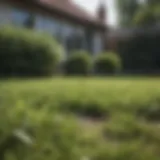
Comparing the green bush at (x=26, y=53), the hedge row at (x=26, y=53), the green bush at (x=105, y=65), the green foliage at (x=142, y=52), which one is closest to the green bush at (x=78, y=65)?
the green bush at (x=105, y=65)

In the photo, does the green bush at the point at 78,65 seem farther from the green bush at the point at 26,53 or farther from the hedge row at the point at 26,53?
the green bush at the point at 26,53

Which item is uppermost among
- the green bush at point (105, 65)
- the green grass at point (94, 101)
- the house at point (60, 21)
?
the house at point (60, 21)

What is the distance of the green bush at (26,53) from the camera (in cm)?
1449

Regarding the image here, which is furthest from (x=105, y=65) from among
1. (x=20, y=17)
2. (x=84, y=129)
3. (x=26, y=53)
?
(x=84, y=129)

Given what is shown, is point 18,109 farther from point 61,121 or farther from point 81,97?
point 81,97

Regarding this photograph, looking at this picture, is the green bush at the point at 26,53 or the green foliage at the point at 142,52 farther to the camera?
the green foliage at the point at 142,52

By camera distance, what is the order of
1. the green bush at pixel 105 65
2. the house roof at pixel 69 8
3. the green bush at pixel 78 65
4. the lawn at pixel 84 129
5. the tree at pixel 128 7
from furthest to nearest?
the house roof at pixel 69 8, the green bush at pixel 105 65, the green bush at pixel 78 65, the tree at pixel 128 7, the lawn at pixel 84 129

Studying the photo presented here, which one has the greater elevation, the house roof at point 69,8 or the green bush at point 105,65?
the house roof at point 69,8

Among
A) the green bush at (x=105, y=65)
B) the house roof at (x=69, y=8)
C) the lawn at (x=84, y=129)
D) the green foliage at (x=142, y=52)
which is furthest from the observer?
the green foliage at (x=142, y=52)

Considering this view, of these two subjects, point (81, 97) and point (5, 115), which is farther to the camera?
point (81, 97)

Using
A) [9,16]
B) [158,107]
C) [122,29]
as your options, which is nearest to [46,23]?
[9,16]

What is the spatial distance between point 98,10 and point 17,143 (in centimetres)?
3169

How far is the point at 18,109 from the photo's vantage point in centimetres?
511

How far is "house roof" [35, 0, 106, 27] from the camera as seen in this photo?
849 inches
